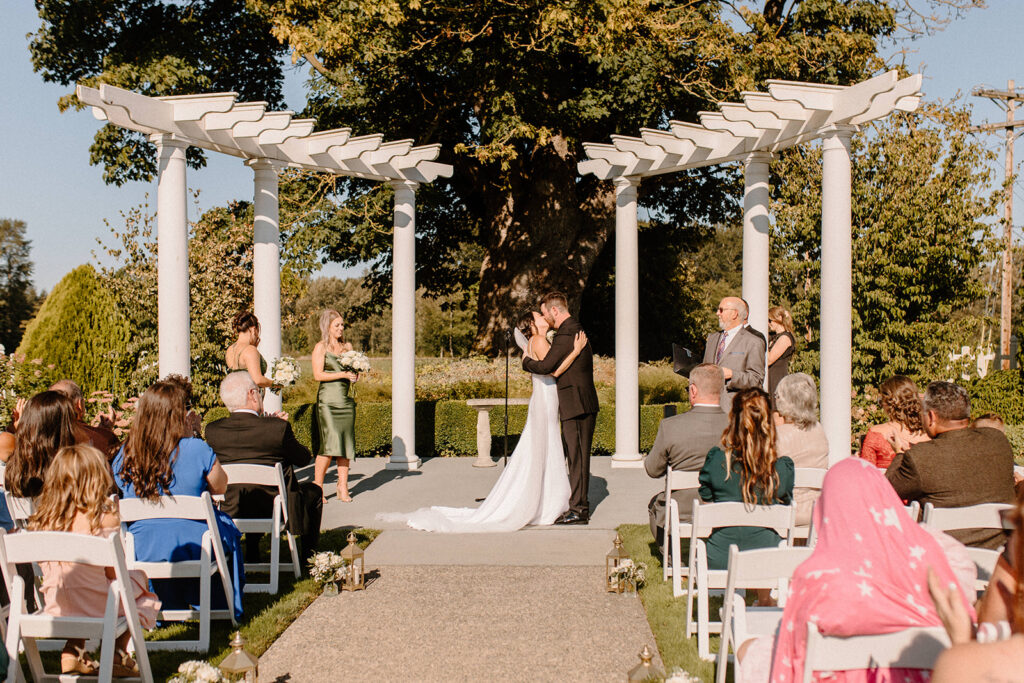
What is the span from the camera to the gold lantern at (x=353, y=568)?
5.80m

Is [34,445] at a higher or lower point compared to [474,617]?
higher

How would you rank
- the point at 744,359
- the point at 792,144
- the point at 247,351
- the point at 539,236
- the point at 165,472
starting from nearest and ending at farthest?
the point at 165,472, the point at 744,359, the point at 247,351, the point at 792,144, the point at 539,236

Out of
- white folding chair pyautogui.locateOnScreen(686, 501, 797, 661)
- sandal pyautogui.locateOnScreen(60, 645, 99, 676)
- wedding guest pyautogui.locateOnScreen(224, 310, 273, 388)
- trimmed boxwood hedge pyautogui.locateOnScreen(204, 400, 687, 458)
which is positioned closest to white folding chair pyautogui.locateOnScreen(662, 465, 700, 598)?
white folding chair pyautogui.locateOnScreen(686, 501, 797, 661)

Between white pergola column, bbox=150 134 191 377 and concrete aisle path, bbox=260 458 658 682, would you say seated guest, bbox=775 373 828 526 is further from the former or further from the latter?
white pergola column, bbox=150 134 191 377

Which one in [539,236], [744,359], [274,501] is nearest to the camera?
[274,501]

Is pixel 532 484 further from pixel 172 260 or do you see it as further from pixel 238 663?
pixel 238 663

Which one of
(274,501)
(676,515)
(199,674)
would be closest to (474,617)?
(676,515)

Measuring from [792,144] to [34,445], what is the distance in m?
7.85

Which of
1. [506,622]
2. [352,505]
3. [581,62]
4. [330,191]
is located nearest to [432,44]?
[581,62]

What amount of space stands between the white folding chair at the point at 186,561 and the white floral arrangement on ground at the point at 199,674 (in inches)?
39.4

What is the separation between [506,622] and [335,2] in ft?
45.2

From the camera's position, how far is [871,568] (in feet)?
9.43

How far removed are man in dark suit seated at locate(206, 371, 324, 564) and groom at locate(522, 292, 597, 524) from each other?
2406mm

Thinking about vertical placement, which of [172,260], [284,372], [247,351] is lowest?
[284,372]
